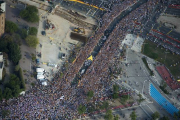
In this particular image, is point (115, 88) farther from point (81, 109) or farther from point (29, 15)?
point (29, 15)

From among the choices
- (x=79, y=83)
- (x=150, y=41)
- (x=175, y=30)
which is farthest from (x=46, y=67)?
(x=175, y=30)

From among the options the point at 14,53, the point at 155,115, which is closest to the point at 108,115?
the point at 155,115

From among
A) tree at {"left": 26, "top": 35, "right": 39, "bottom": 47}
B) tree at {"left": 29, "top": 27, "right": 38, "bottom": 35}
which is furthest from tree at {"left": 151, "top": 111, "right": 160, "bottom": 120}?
tree at {"left": 29, "top": 27, "right": 38, "bottom": 35}

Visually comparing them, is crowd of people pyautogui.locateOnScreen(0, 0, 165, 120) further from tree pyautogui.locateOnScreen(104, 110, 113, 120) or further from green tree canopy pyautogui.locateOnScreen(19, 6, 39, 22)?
green tree canopy pyautogui.locateOnScreen(19, 6, 39, 22)

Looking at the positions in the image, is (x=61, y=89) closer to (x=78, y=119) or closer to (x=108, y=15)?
(x=78, y=119)

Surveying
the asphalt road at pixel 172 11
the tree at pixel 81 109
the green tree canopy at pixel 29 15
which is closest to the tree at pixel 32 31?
the green tree canopy at pixel 29 15
